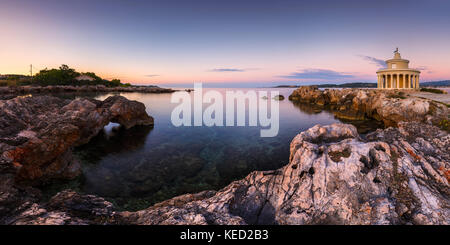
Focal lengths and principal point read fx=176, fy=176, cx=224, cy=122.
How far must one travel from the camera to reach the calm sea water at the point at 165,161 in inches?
446

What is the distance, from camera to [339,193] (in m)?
6.35

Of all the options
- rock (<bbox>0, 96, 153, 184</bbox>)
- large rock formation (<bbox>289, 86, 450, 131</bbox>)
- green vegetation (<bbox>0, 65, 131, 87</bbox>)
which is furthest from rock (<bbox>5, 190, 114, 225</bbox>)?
green vegetation (<bbox>0, 65, 131, 87</bbox>)

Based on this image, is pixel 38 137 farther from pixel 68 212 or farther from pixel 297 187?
pixel 297 187

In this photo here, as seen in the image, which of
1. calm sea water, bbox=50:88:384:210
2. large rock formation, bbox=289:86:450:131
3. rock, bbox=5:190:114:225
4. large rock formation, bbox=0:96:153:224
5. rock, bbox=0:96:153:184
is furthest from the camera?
large rock formation, bbox=289:86:450:131

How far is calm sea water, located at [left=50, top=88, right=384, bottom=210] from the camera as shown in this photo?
11328 millimetres

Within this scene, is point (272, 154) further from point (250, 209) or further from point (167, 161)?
point (250, 209)

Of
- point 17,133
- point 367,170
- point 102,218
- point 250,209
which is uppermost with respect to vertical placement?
point 17,133

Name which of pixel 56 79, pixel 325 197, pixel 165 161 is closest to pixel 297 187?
pixel 325 197

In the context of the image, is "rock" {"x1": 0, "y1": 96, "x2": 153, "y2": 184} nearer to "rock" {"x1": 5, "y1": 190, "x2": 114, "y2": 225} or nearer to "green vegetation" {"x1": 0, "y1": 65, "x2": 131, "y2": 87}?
"rock" {"x1": 5, "y1": 190, "x2": 114, "y2": 225}

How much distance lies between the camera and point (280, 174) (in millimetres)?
8195

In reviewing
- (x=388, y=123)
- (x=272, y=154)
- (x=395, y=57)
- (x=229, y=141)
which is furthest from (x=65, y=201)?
(x=395, y=57)

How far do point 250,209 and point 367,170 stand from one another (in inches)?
187

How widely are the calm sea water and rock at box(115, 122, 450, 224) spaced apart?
176 inches

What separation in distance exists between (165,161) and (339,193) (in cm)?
1329
